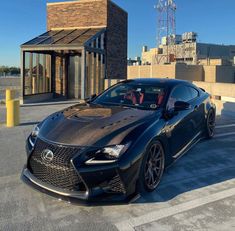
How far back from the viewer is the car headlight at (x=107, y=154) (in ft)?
12.0

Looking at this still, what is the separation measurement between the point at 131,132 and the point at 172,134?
46.0 inches

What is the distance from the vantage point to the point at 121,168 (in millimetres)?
3668

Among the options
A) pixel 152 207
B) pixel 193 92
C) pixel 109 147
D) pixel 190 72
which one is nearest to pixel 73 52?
pixel 193 92

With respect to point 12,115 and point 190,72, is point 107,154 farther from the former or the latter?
point 190,72

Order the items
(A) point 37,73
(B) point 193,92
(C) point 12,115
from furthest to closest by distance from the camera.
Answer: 1. (A) point 37,73
2. (C) point 12,115
3. (B) point 193,92

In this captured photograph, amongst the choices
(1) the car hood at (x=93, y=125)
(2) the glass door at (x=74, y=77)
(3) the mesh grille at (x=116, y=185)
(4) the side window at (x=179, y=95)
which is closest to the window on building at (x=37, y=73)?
(2) the glass door at (x=74, y=77)

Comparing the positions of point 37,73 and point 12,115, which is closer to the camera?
point 12,115

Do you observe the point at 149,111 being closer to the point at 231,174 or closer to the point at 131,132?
the point at 131,132

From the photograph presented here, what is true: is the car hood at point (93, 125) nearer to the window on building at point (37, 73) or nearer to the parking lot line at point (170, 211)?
the parking lot line at point (170, 211)

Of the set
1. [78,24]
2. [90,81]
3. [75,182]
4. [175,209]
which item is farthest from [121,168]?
[78,24]

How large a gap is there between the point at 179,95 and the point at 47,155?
2847 mm

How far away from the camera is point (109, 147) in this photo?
3.74m

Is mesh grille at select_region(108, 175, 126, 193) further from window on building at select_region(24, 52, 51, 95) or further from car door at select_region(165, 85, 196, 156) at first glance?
window on building at select_region(24, 52, 51, 95)

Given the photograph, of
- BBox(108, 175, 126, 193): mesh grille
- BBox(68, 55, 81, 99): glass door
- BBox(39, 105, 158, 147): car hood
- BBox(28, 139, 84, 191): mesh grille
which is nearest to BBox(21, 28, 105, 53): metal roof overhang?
BBox(68, 55, 81, 99): glass door
